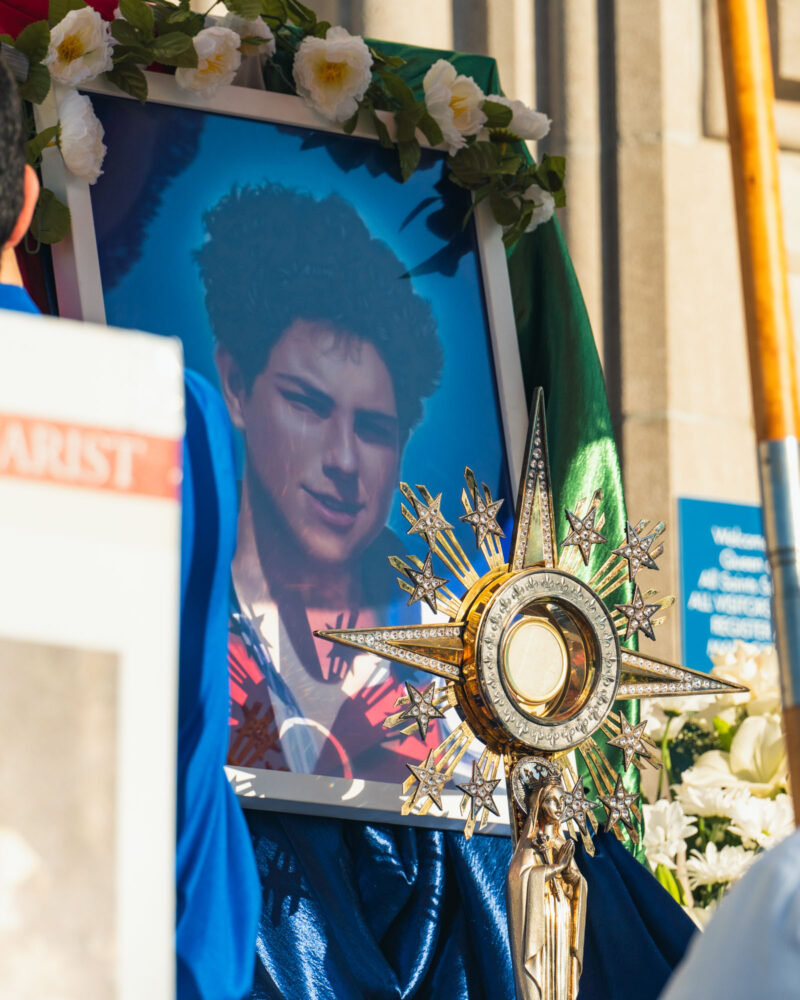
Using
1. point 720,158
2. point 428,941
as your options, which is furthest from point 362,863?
point 720,158

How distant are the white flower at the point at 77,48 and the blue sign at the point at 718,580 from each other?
1.15 metres

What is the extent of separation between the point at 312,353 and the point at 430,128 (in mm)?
285

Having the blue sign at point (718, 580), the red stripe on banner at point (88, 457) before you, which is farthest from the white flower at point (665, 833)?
the red stripe on banner at point (88, 457)

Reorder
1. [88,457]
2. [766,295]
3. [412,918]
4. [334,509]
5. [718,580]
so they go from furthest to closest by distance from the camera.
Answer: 1. [718,580]
2. [334,509]
3. [412,918]
4. [766,295]
5. [88,457]

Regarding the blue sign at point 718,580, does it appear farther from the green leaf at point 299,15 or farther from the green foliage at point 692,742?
the green leaf at point 299,15

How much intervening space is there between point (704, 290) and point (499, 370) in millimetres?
819

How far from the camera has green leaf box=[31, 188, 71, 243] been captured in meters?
1.46

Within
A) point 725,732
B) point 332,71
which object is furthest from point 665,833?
point 332,71

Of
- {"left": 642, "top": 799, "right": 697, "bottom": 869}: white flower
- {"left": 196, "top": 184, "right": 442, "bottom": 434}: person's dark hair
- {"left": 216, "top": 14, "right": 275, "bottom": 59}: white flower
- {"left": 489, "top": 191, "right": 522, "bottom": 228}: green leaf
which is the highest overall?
{"left": 216, "top": 14, "right": 275, "bottom": 59}: white flower

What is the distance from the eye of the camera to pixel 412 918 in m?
1.44

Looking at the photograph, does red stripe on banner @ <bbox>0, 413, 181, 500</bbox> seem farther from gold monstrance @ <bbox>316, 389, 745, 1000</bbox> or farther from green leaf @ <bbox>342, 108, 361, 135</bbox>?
green leaf @ <bbox>342, 108, 361, 135</bbox>

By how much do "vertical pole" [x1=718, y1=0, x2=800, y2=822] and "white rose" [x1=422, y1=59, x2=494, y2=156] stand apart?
556mm

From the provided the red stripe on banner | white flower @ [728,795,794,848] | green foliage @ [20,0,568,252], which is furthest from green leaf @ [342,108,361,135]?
the red stripe on banner

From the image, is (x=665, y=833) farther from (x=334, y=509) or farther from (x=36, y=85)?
(x=36, y=85)
